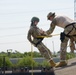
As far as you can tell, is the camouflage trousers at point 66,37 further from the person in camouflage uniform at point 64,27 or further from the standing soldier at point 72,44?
the standing soldier at point 72,44

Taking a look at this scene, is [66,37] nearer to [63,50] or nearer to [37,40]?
[63,50]

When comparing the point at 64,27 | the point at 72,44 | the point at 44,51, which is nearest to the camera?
the point at 64,27

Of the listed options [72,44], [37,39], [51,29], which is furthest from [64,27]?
[37,39]

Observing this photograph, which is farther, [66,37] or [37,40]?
[37,40]

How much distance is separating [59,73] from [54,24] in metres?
1.71

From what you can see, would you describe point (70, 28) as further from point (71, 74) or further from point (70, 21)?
point (71, 74)

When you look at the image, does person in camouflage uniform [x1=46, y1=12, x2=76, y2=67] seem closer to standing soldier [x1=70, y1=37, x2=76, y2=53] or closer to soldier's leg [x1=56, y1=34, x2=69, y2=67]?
soldier's leg [x1=56, y1=34, x2=69, y2=67]

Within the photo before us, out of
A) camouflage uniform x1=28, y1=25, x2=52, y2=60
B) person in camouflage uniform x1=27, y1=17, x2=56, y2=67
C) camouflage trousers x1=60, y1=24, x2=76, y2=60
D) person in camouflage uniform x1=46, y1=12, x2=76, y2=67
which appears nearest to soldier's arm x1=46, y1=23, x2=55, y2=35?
person in camouflage uniform x1=46, y1=12, x2=76, y2=67

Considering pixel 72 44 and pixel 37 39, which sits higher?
pixel 37 39

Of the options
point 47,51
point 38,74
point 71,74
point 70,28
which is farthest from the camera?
point 38,74

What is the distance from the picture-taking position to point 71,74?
9.13m

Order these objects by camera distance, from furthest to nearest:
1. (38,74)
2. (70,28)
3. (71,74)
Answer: (38,74), (70,28), (71,74)

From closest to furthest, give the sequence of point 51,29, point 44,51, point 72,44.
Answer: point 51,29, point 72,44, point 44,51

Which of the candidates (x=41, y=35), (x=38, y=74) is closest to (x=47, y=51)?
(x=41, y=35)
